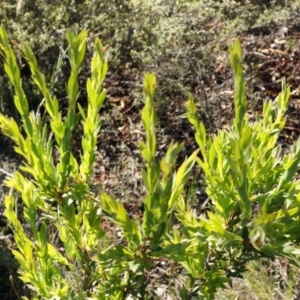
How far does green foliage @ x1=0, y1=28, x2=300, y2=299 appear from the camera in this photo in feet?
3.73

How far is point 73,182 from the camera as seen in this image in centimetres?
145

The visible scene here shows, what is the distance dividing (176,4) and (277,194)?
3380 millimetres

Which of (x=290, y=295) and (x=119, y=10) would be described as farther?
(x=119, y=10)

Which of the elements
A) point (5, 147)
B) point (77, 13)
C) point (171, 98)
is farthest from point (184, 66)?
point (5, 147)

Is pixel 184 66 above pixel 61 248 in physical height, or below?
above

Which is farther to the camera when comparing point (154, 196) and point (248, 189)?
point (248, 189)

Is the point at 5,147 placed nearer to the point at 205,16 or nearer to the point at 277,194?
the point at 205,16

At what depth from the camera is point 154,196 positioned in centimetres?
114

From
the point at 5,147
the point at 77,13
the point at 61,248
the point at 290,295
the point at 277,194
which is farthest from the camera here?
the point at 77,13

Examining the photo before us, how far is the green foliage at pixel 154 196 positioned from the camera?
1.14 m

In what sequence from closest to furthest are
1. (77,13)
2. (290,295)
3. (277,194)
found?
1. (277,194)
2. (290,295)
3. (77,13)

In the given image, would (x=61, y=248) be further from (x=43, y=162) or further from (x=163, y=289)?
(x=43, y=162)

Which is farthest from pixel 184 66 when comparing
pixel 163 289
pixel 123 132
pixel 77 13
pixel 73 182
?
pixel 73 182

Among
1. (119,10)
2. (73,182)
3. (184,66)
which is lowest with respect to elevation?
(184,66)
